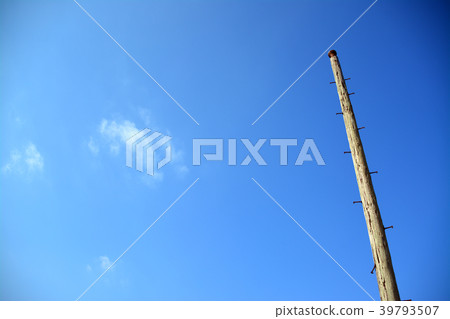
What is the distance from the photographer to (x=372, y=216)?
4371 mm

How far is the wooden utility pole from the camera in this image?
4000mm

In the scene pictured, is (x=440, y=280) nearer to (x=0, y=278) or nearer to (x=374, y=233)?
(x=374, y=233)

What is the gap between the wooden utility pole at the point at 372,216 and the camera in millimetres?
4000
